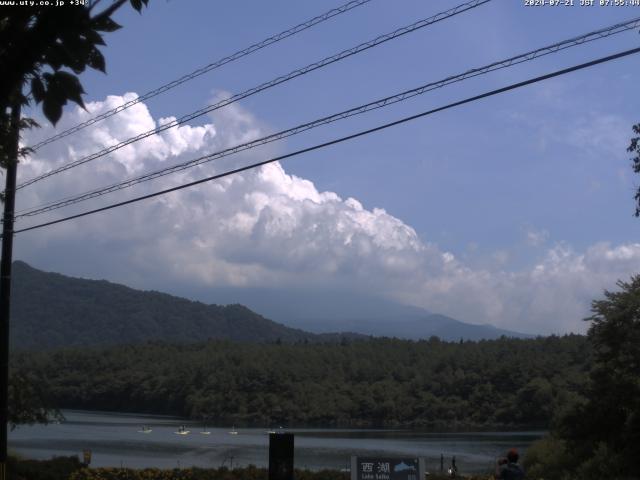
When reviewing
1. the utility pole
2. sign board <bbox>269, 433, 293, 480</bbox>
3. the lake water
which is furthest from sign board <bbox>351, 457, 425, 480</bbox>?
the lake water

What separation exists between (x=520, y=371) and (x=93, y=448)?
1801 inches

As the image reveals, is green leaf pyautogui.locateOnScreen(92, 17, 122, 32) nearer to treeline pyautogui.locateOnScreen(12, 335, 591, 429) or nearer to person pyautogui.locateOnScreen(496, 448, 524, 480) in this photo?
person pyautogui.locateOnScreen(496, 448, 524, 480)

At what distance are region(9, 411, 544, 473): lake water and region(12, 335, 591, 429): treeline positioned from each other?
8.96 meters

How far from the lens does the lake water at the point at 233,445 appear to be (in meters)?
50.0

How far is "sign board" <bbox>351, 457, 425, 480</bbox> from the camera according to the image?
1451cm

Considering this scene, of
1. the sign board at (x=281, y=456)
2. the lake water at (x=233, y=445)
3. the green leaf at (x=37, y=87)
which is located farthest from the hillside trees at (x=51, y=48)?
the lake water at (x=233, y=445)

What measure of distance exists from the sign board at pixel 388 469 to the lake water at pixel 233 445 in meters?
24.9

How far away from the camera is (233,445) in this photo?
66.2 m

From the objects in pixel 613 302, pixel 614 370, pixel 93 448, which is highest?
pixel 613 302

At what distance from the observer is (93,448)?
60.4 m

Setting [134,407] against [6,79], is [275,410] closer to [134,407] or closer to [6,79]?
[134,407]

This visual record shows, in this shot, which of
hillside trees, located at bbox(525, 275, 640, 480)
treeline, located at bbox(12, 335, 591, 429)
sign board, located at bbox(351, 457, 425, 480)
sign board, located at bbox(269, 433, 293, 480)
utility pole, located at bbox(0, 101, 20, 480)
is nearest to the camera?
sign board, located at bbox(269, 433, 293, 480)

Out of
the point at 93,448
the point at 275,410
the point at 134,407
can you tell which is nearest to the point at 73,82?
the point at 93,448
